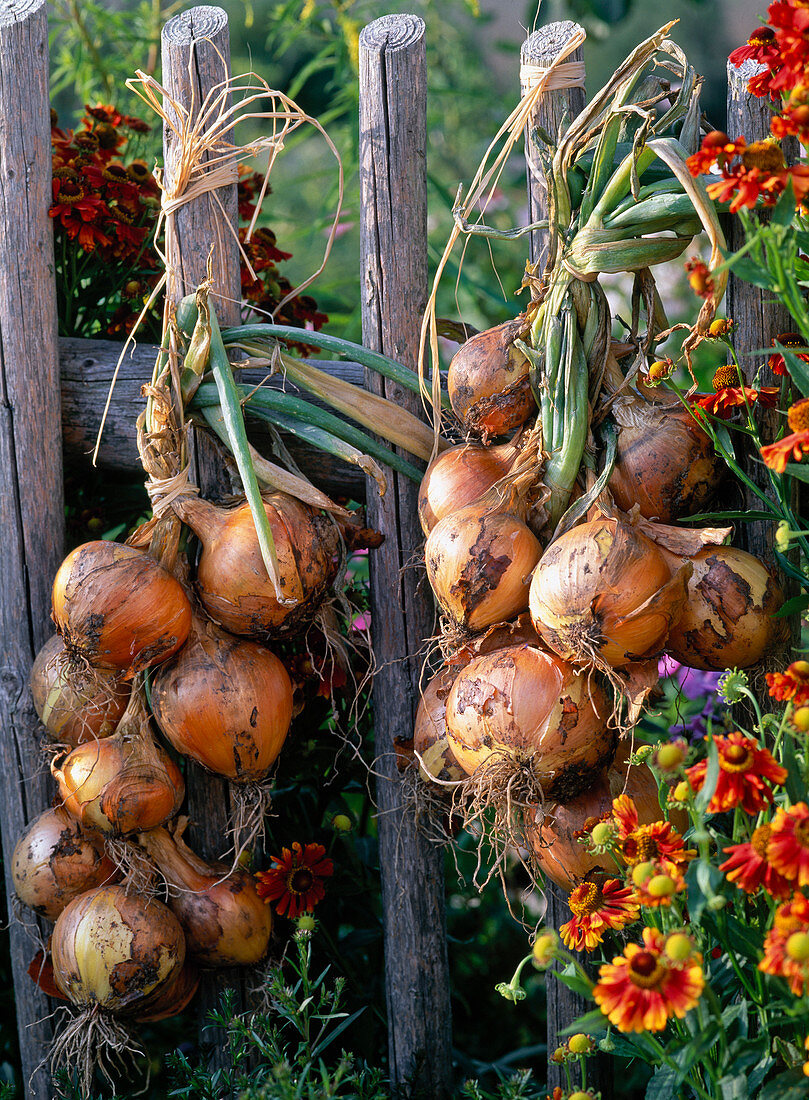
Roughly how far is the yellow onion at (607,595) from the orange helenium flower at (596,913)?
0.75 feet

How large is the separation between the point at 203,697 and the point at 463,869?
104 centimetres

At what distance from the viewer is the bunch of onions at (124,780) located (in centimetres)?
122

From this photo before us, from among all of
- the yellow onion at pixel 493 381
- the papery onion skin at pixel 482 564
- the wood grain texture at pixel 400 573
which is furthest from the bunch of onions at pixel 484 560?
the wood grain texture at pixel 400 573

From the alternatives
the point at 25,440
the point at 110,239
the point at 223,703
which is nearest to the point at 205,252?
the point at 110,239

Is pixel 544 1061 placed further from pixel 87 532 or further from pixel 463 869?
pixel 87 532

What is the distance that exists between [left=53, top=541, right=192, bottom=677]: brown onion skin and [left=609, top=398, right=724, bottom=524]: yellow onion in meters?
0.56

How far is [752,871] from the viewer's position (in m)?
0.75

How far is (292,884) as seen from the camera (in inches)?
52.2

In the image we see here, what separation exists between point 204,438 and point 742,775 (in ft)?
2.95

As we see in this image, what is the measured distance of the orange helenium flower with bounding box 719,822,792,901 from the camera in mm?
747

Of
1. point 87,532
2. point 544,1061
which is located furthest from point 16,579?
point 544,1061

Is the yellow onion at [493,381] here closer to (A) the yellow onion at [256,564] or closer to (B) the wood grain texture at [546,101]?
(B) the wood grain texture at [546,101]

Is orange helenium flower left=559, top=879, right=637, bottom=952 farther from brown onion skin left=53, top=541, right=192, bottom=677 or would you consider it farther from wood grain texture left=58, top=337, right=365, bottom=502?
wood grain texture left=58, top=337, right=365, bottom=502

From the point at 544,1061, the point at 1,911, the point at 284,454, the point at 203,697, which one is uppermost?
the point at 284,454
